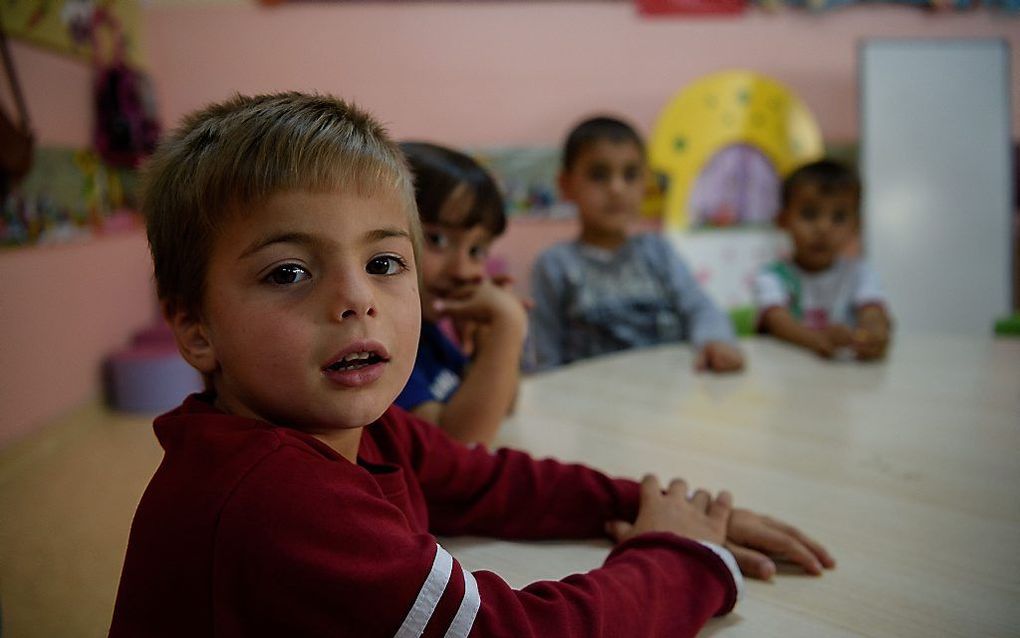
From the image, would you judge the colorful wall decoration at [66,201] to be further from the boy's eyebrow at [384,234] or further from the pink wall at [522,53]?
the boy's eyebrow at [384,234]

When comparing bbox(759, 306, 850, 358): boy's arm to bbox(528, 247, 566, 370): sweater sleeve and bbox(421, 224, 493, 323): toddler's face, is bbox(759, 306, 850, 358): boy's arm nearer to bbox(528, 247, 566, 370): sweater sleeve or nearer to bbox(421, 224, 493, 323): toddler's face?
bbox(528, 247, 566, 370): sweater sleeve

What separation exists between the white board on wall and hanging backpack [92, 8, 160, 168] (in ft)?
7.74

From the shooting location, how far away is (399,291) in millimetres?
448

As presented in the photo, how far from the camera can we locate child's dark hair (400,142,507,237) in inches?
34.4

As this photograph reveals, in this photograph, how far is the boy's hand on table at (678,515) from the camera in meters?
0.58

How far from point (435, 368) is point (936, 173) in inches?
97.8

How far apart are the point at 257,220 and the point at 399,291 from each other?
9cm

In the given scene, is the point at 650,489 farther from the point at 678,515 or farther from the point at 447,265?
the point at 447,265

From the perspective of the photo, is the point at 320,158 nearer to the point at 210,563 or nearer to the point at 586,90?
the point at 210,563

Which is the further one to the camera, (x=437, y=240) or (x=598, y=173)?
(x=598, y=173)

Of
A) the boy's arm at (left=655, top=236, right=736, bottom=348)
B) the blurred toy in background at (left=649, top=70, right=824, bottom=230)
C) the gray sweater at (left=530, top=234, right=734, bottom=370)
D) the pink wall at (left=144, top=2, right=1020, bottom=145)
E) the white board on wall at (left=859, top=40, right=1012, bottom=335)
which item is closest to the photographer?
the boy's arm at (left=655, top=236, right=736, bottom=348)

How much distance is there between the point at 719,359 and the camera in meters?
1.19

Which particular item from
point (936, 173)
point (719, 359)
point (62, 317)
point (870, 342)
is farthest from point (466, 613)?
point (936, 173)

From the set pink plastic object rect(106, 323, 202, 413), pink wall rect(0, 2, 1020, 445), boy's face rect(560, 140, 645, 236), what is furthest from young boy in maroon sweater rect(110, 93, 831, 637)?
pink wall rect(0, 2, 1020, 445)
